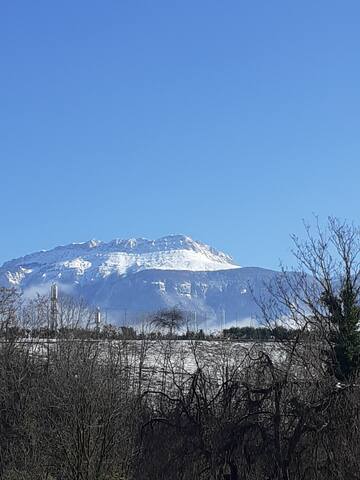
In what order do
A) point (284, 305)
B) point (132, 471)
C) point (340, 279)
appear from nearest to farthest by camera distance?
1. point (132, 471)
2. point (340, 279)
3. point (284, 305)

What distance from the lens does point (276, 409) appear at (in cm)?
1997

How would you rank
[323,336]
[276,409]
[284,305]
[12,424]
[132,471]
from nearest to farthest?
[276,409] → [132,471] → [12,424] → [323,336] → [284,305]

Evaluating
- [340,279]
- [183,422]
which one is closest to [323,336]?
[340,279]

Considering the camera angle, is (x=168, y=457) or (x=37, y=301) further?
(x=37, y=301)

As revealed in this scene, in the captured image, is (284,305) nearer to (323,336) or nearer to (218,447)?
(323,336)

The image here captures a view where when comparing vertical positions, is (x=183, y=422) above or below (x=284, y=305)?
below

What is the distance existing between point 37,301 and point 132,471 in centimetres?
1407

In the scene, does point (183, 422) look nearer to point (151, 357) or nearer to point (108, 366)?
point (108, 366)

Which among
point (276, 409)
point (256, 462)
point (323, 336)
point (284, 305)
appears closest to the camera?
point (276, 409)

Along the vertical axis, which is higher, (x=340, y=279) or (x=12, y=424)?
(x=340, y=279)

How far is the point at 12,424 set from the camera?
89.0 ft

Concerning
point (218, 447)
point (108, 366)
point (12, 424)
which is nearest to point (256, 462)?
point (218, 447)

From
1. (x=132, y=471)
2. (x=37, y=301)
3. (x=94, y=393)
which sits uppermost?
(x=37, y=301)

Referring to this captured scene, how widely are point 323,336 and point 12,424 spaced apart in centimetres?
952
